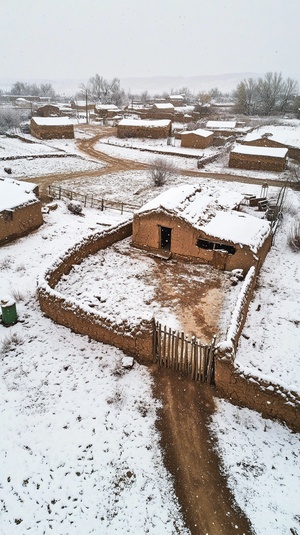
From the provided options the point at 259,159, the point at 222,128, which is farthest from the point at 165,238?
the point at 222,128

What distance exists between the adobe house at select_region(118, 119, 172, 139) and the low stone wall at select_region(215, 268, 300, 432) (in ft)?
167

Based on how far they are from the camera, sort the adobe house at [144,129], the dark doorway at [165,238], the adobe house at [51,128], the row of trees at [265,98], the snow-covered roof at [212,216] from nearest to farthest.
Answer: the snow-covered roof at [212,216] < the dark doorway at [165,238] < the adobe house at [51,128] < the adobe house at [144,129] < the row of trees at [265,98]

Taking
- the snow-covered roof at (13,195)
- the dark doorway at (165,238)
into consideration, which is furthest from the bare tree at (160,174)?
the dark doorway at (165,238)

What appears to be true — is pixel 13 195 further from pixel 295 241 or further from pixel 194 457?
pixel 194 457

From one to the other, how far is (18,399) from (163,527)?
5183 mm

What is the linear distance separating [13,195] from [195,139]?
122 feet

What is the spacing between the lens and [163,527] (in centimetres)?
685

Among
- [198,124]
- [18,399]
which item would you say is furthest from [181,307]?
[198,124]

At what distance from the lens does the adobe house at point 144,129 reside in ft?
179

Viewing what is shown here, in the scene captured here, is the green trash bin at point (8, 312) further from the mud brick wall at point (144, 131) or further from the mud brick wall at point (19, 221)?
the mud brick wall at point (144, 131)

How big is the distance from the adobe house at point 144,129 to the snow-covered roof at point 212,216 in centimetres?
3734

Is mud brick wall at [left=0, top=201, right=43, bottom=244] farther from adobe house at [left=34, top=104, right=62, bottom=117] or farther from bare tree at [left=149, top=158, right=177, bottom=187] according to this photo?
adobe house at [left=34, top=104, right=62, bottom=117]

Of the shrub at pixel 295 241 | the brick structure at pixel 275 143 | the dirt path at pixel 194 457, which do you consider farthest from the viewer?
the brick structure at pixel 275 143

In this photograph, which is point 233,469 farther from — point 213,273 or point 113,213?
point 113,213
